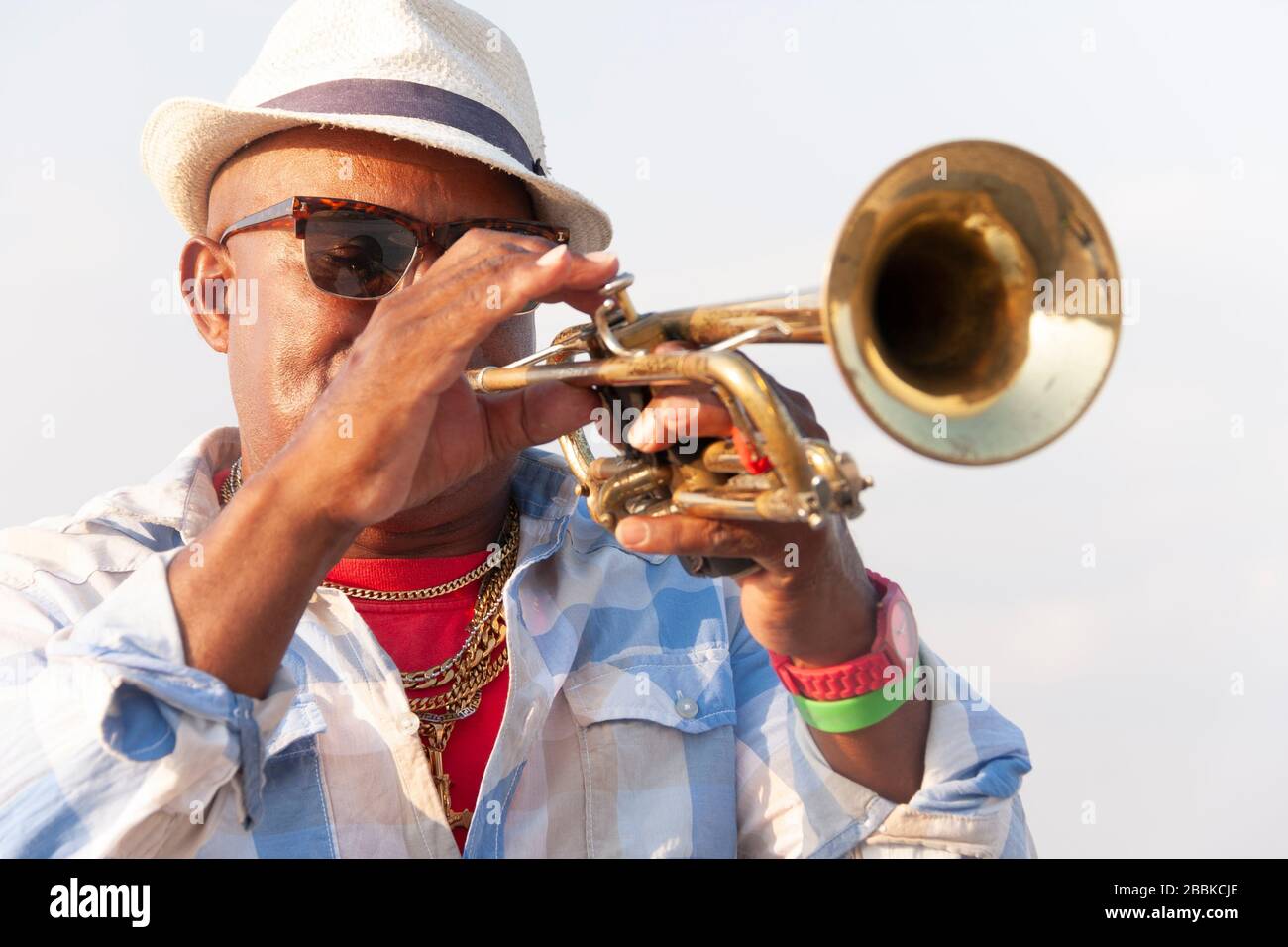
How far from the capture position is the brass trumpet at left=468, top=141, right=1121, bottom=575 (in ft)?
7.46

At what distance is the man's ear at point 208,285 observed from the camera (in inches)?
137

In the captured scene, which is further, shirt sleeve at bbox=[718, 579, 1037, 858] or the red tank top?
the red tank top

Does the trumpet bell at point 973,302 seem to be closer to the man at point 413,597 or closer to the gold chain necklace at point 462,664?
the man at point 413,597

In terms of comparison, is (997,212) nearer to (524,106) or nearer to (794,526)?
(794,526)

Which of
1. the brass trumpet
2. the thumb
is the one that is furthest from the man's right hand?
the thumb

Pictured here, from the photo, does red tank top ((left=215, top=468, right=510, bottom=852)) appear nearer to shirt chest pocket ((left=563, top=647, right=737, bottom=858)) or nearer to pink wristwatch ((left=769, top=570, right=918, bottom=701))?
shirt chest pocket ((left=563, top=647, right=737, bottom=858))

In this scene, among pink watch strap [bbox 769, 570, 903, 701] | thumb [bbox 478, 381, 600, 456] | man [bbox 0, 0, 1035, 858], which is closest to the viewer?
man [bbox 0, 0, 1035, 858]

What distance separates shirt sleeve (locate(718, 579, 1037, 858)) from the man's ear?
1.71 meters

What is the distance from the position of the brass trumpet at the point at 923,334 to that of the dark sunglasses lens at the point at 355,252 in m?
0.81

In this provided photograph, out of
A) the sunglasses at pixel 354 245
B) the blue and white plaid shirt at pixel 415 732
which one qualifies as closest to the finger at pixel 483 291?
the blue and white plaid shirt at pixel 415 732

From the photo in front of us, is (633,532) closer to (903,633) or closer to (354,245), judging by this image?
(903,633)

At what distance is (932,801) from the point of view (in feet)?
9.55
